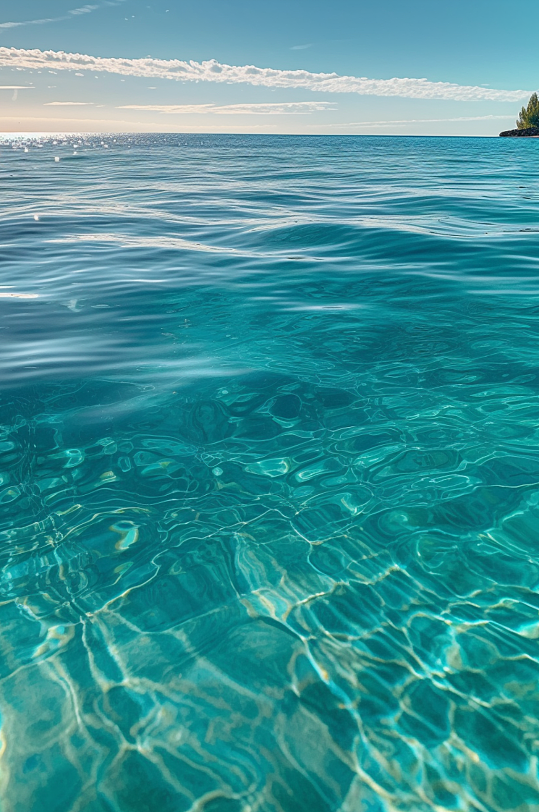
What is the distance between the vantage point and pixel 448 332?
5.68 metres

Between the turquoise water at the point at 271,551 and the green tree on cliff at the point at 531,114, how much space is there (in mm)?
136411

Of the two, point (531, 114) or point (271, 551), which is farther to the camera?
point (531, 114)

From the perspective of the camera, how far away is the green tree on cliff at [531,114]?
381 feet

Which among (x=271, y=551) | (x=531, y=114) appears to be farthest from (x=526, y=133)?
(x=271, y=551)

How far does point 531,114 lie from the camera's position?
384 ft

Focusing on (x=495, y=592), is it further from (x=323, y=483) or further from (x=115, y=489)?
(x=115, y=489)

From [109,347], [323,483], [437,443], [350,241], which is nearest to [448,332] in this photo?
[437,443]

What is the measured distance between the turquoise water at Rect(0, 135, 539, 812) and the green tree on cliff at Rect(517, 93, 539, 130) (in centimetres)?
13641

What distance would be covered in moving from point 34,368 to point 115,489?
219 centimetres

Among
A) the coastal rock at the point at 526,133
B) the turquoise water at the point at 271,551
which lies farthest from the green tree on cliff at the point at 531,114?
the turquoise water at the point at 271,551

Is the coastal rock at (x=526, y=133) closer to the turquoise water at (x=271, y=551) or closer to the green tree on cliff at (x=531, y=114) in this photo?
the green tree on cliff at (x=531, y=114)

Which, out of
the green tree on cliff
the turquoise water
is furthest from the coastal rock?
the turquoise water

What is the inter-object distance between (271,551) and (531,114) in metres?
142

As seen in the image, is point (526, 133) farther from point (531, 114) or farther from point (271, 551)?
point (271, 551)
